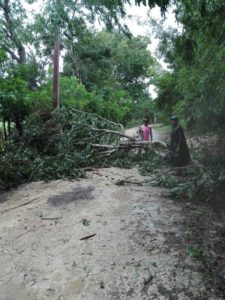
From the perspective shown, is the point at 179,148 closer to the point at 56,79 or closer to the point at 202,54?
the point at 202,54

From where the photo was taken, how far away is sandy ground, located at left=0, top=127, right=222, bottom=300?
3.24 meters

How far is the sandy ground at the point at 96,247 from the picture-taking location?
10.6ft

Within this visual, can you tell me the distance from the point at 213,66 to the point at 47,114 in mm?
4736

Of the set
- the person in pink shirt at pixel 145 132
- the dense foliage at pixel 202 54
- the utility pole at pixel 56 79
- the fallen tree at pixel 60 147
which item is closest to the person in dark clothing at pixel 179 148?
the dense foliage at pixel 202 54

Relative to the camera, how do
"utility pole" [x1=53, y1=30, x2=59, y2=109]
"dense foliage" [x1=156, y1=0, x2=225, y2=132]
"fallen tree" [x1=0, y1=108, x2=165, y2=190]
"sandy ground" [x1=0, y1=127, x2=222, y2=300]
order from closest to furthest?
"sandy ground" [x1=0, y1=127, x2=222, y2=300], "dense foliage" [x1=156, y1=0, x2=225, y2=132], "fallen tree" [x1=0, y1=108, x2=165, y2=190], "utility pole" [x1=53, y1=30, x2=59, y2=109]

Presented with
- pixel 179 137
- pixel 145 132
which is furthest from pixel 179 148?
pixel 145 132

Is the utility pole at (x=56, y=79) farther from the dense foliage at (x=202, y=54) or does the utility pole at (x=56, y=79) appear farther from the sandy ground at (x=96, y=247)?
the sandy ground at (x=96, y=247)

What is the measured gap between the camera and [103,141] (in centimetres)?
933

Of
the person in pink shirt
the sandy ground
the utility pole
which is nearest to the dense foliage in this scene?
the person in pink shirt

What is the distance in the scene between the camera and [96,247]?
410 centimetres

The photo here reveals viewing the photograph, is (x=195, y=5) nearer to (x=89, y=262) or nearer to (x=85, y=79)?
(x=89, y=262)

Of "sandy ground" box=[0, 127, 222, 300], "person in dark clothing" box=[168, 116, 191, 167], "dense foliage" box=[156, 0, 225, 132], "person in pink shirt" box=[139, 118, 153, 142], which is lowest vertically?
"sandy ground" box=[0, 127, 222, 300]

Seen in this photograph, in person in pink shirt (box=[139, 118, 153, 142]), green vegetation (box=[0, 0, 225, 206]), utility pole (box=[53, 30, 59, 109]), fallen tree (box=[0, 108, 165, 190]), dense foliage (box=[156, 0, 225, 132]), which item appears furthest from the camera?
person in pink shirt (box=[139, 118, 153, 142])

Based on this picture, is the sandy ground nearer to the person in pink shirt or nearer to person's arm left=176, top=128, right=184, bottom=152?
person's arm left=176, top=128, right=184, bottom=152
